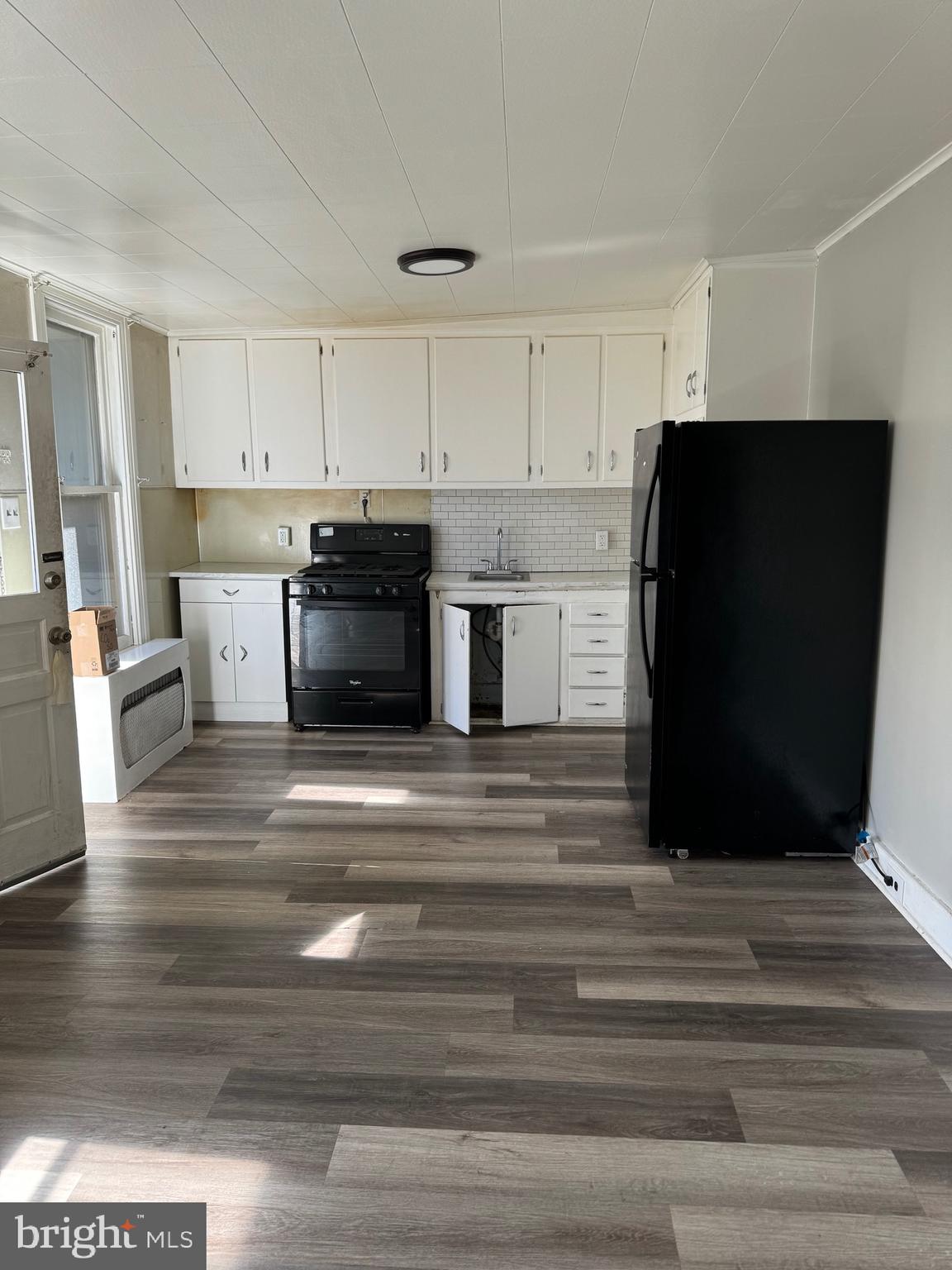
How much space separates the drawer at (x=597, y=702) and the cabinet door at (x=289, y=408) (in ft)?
6.67

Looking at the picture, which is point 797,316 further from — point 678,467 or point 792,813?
point 792,813

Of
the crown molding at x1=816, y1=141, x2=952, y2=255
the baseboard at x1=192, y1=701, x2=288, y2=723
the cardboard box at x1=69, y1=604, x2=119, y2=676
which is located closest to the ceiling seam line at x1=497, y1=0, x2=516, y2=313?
the crown molding at x1=816, y1=141, x2=952, y2=255

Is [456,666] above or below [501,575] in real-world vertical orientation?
below

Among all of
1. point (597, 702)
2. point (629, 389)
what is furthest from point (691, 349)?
point (597, 702)

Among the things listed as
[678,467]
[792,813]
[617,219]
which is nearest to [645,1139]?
[792,813]

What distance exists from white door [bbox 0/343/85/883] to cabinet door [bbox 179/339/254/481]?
2.09 metres

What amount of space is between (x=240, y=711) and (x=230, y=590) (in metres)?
0.75

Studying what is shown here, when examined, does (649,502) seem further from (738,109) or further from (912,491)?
(738,109)

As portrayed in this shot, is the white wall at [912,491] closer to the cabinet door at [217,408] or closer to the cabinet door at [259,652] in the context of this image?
the cabinet door at [259,652]

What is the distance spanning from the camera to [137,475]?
482 cm

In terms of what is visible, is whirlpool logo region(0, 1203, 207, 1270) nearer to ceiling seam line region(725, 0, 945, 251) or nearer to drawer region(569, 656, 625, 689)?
ceiling seam line region(725, 0, 945, 251)

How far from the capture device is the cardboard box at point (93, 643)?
12.9 feet

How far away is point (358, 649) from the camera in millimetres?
4965

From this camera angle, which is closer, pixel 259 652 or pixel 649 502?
pixel 649 502
